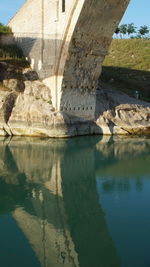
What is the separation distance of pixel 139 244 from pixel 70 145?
8.88 metres

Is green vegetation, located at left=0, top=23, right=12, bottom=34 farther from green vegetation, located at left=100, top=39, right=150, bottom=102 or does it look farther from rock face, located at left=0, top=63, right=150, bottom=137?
green vegetation, located at left=100, top=39, right=150, bottom=102

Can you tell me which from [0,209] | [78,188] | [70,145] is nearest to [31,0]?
[70,145]

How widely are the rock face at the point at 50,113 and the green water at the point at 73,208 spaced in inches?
98.1

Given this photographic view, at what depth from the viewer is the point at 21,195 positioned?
7.25m

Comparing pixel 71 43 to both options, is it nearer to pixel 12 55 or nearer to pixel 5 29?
pixel 12 55

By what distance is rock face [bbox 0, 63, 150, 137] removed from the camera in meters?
14.7

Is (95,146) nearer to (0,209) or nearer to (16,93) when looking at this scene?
(16,93)

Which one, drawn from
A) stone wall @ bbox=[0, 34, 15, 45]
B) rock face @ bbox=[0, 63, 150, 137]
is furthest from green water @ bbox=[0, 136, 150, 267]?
stone wall @ bbox=[0, 34, 15, 45]

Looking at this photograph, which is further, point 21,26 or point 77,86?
point 21,26

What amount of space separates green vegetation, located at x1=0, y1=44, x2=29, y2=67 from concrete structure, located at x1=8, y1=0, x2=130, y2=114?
482mm

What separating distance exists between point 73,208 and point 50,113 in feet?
28.0

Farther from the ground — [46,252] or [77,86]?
[77,86]

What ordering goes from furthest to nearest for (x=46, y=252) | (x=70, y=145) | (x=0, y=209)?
(x=70, y=145) → (x=0, y=209) → (x=46, y=252)

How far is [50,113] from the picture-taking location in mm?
14609
